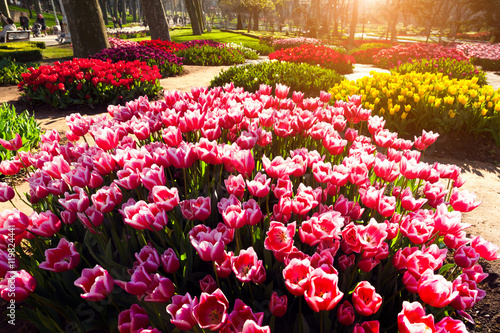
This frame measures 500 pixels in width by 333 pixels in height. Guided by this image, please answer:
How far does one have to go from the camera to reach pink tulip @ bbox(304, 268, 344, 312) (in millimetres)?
1052

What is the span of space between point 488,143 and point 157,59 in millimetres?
10871

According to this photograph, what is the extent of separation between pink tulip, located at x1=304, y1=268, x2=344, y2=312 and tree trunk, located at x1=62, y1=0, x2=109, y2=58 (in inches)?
461

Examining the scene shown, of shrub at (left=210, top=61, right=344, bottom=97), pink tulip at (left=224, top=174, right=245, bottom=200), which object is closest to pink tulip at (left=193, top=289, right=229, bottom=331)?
pink tulip at (left=224, top=174, right=245, bottom=200)

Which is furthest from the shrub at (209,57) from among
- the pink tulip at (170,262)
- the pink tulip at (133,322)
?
the pink tulip at (133,322)

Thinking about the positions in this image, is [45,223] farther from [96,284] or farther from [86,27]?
[86,27]

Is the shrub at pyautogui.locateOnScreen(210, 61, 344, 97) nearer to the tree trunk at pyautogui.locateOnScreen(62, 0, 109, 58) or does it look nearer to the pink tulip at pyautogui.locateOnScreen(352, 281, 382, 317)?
the tree trunk at pyautogui.locateOnScreen(62, 0, 109, 58)

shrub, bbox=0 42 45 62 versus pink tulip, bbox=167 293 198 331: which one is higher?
shrub, bbox=0 42 45 62

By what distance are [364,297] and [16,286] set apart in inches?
61.2

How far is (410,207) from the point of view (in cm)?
171

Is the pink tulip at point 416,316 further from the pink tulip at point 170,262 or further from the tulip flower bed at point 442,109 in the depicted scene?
the tulip flower bed at point 442,109

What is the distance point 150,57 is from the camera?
37.6ft

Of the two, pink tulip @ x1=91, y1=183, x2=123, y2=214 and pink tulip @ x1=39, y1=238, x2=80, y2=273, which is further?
pink tulip @ x1=91, y1=183, x2=123, y2=214

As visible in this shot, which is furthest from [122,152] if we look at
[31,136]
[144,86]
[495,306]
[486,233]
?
[144,86]

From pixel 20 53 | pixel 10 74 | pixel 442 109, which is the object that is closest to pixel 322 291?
pixel 442 109
